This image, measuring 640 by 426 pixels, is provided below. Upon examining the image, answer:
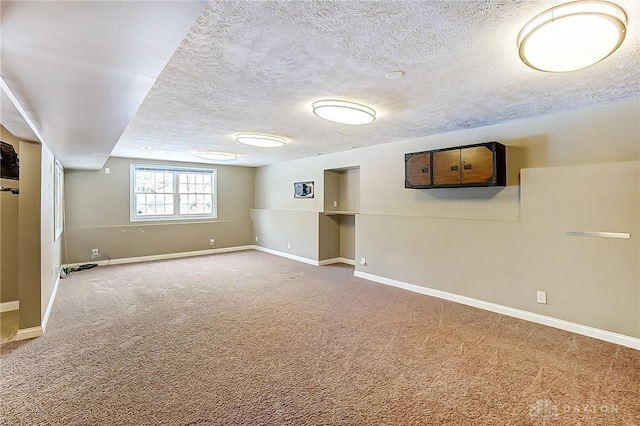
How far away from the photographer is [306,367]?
252cm

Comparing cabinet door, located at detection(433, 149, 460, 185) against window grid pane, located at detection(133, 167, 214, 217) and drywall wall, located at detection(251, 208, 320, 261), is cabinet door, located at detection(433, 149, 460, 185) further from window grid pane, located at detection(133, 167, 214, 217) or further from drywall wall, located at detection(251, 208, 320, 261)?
window grid pane, located at detection(133, 167, 214, 217)

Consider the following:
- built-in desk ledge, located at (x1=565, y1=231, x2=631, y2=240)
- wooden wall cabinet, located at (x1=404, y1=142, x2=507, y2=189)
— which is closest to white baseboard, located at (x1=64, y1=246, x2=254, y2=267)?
wooden wall cabinet, located at (x1=404, y1=142, x2=507, y2=189)

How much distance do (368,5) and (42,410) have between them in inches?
126

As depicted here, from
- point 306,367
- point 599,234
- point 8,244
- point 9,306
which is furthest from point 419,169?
point 9,306

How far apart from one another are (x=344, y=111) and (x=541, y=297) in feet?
10.0

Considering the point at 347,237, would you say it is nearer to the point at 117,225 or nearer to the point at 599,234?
the point at 599,234

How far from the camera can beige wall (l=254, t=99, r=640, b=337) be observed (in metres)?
2.99

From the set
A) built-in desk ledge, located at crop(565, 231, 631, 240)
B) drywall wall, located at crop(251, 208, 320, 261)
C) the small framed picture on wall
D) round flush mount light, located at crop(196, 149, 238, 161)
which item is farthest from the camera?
the small framed picture on wall

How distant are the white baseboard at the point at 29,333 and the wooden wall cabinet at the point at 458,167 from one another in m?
4.76

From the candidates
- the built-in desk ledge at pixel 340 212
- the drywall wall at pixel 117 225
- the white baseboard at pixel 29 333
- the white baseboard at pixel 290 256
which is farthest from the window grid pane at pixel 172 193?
the white baseboard at pixel 29 333

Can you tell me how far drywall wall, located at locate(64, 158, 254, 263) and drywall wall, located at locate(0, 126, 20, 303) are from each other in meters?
2.45

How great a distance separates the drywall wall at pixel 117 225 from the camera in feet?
20.5

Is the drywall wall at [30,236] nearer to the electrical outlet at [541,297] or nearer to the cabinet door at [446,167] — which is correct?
the cabinet door at [446,167]

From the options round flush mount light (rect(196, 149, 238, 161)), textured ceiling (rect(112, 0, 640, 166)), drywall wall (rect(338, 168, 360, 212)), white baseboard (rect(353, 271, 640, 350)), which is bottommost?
white baseboard (rect(353, 271, 640, 350))
